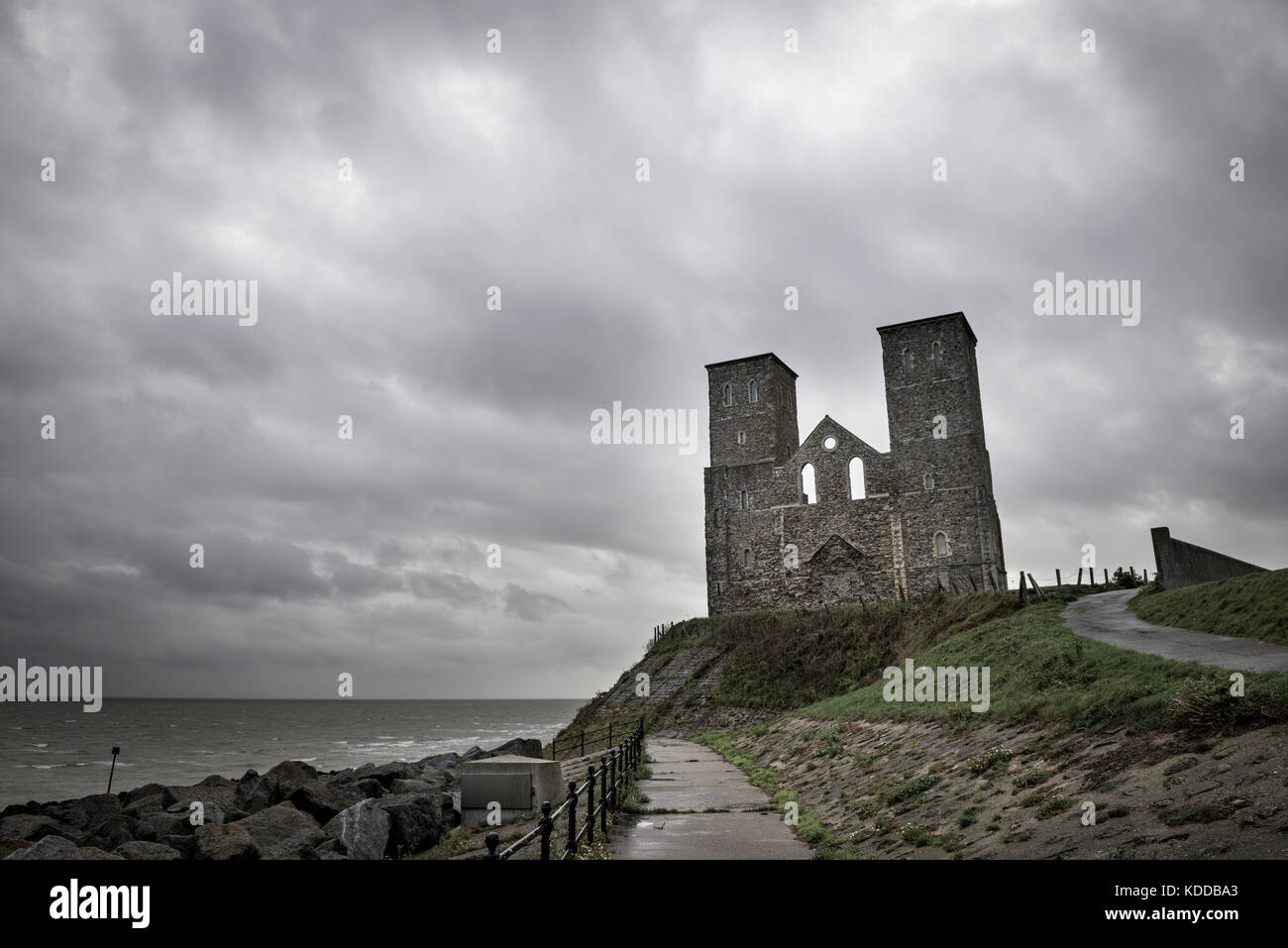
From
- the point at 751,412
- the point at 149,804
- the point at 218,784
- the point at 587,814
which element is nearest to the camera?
the point at 587,814

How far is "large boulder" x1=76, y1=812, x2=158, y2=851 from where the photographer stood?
1611cm

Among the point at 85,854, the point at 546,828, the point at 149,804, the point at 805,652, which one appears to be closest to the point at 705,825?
the point at 546,828

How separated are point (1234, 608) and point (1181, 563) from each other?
7069mm

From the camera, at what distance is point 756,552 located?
51.2m

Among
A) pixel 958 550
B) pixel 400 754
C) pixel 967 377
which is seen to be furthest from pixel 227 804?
pixel 967 377

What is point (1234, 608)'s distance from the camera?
15680 millimetres

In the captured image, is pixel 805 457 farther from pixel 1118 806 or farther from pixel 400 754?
pixel 1118 806

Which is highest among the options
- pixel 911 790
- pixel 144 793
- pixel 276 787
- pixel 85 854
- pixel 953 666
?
pixel 953 666

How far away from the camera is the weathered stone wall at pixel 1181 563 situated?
21406 millimetres

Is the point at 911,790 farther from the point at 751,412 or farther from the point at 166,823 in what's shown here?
the point at 751,412

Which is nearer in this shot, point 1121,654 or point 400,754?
point 1121,654

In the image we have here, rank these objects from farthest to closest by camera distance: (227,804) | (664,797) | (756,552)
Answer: (756,552) < (227,804) < (664,797)

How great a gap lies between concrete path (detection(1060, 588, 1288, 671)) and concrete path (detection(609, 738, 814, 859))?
6.46 metres
